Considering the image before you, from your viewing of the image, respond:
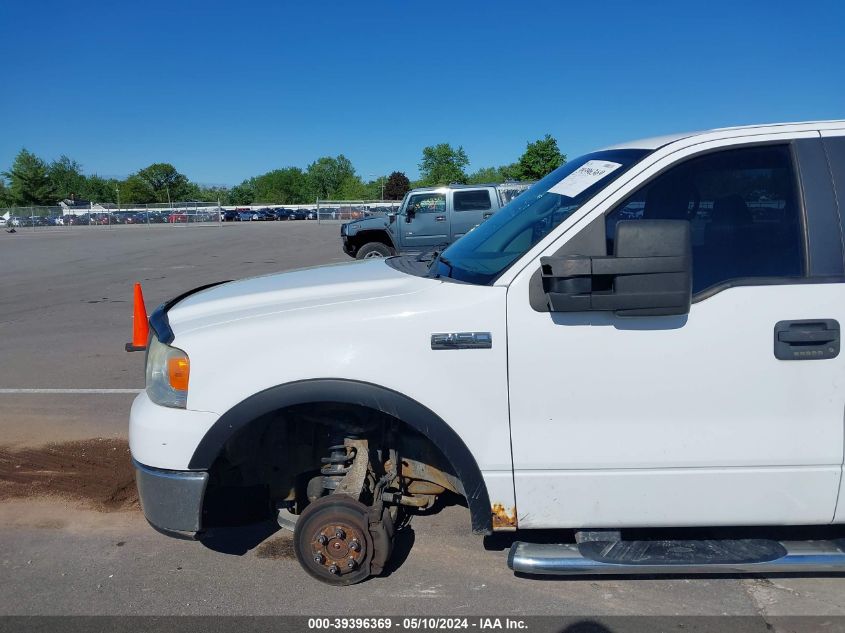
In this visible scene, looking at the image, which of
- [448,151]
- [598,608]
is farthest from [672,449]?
[448,151]

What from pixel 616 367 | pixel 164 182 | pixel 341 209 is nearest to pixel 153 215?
pixel 341 209

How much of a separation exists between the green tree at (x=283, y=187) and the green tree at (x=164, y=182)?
15.7m

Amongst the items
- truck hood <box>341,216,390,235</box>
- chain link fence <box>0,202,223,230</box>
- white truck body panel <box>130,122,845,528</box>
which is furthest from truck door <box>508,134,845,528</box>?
chain link fence <box>0,202,223,230</box>

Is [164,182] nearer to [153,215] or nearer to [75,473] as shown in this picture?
[153,215]

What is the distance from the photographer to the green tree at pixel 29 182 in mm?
87938

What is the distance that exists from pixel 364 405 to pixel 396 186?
105 m

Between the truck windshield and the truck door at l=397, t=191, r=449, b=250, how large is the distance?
12.0 meters

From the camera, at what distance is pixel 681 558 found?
2.73 metres

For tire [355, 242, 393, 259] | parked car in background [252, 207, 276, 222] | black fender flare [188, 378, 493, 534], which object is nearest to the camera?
black fender flare [188, 378, 493, 534]

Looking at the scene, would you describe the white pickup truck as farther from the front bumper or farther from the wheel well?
the wheel well

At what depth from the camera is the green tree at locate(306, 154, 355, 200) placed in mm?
145375

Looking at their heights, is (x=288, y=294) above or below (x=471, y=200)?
below

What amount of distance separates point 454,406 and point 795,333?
133cm

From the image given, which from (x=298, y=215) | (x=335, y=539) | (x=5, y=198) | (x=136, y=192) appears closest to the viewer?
(x=335, y=539)
